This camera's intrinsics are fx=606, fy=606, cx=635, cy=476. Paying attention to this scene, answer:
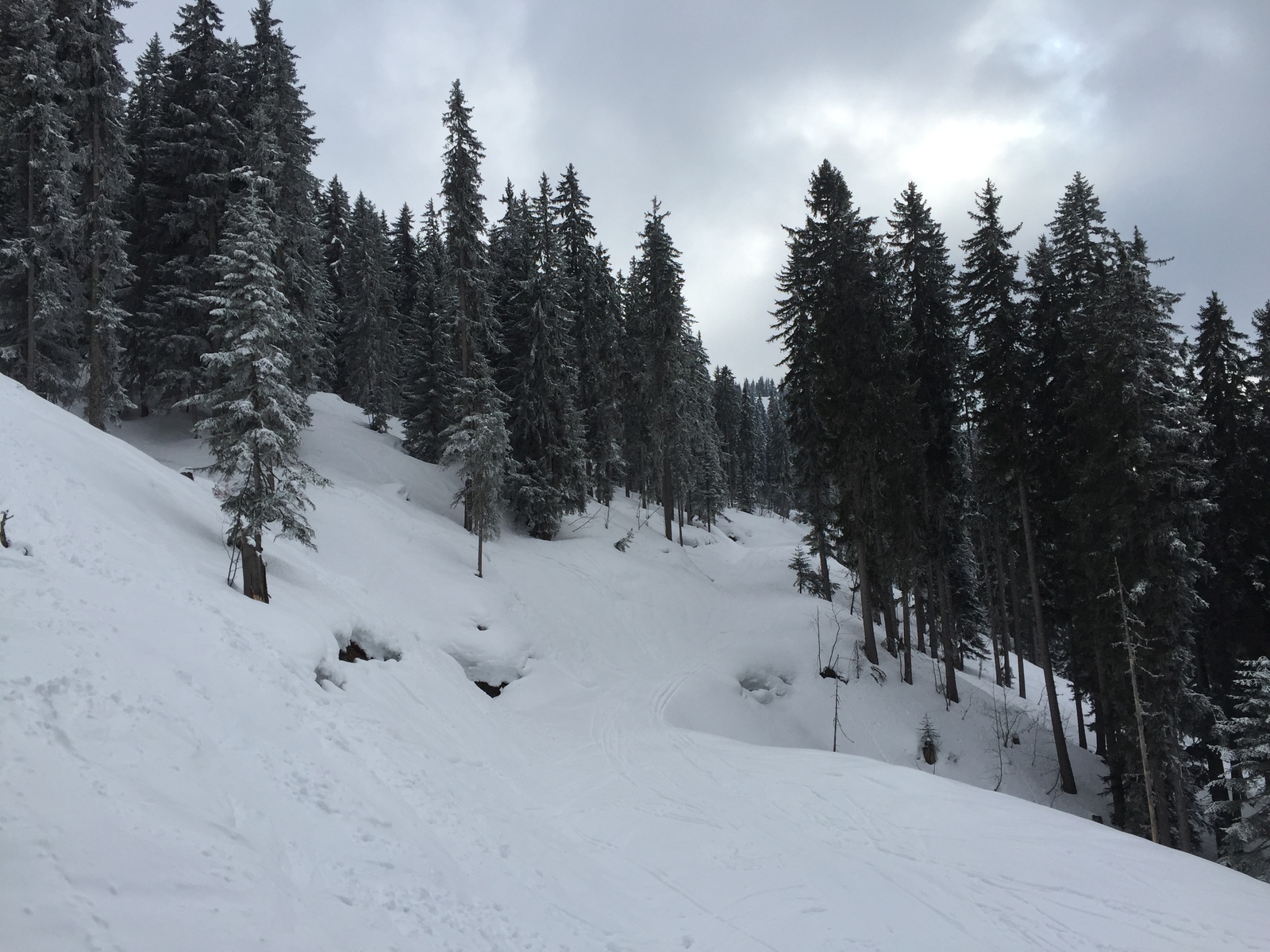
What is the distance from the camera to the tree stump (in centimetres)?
1310

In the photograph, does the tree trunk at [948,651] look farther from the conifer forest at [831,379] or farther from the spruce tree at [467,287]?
the spruce tree at [467,287]

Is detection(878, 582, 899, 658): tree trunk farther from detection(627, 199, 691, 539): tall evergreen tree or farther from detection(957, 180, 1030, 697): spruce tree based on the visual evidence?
detection(627, 199, 691, 539): tall evergreen tree

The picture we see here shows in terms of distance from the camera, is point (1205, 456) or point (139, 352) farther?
point (139, 352)

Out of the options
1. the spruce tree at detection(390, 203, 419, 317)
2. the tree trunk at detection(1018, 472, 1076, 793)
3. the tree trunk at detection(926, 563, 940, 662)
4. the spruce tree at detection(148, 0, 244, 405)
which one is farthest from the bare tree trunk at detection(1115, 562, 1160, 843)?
the spruce tree at detection(390, 203, 419, 317)

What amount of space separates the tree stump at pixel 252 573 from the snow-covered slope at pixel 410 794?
0.68 m

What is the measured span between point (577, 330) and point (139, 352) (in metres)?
20.9

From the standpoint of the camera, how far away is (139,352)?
26.7 metres

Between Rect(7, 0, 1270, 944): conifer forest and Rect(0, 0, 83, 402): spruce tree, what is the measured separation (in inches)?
4.6

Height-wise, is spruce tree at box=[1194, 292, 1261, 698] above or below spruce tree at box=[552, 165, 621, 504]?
below

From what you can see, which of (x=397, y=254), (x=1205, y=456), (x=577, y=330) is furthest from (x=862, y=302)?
(x=397, y=254)

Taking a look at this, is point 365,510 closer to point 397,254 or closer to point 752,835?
point 752,835

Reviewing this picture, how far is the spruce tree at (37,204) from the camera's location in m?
21.0

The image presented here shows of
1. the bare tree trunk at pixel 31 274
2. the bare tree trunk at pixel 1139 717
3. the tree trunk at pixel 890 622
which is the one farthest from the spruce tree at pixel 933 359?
the bare tree trunk at pixel 31 274

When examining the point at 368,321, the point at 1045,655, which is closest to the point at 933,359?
the point at 1045,655
